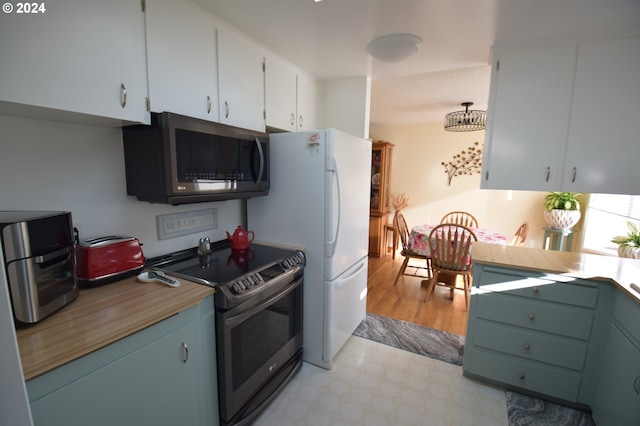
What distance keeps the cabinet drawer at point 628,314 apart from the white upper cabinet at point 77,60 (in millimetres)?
2500

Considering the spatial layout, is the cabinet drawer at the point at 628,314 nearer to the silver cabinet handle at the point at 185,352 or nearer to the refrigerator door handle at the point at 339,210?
the refrigerator door handle at the point at 339,210

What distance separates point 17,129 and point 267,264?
1239 millimetres

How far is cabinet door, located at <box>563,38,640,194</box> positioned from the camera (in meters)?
1.68

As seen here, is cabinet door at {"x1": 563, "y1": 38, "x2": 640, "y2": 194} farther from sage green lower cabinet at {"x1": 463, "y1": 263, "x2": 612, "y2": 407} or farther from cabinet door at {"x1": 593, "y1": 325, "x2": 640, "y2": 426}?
cabinet door at {"x1": 593, "y1": 325, "x2": 640, "y2": 426}

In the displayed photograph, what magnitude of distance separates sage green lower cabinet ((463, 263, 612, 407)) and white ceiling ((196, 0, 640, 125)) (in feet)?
4.74

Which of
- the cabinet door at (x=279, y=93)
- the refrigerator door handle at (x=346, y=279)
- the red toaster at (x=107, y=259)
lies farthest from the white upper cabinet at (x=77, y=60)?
the refrigerator door handle at (x=346, y=279)

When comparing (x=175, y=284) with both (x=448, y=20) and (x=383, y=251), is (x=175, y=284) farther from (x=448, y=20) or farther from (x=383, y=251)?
(x=383, y=251)

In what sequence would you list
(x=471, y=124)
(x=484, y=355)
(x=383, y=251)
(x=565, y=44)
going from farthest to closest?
(x=383, y=251), (x=471, y=124), (x=484, y=355), (x=565, y=44)

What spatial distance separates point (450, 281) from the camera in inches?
140

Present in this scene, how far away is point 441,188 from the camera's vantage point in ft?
16.1

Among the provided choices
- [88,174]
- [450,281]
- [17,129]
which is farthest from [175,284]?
[450,281]

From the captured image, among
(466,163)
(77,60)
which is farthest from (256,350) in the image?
(466,163)

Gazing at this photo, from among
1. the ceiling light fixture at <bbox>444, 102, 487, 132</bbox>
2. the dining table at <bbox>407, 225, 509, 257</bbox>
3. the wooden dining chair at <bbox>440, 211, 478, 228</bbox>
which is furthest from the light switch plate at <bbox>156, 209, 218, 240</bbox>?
the wooden dining chair at <bbox>440, 211, 478, 228</bbox>

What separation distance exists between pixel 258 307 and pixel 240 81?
1.39 meters
